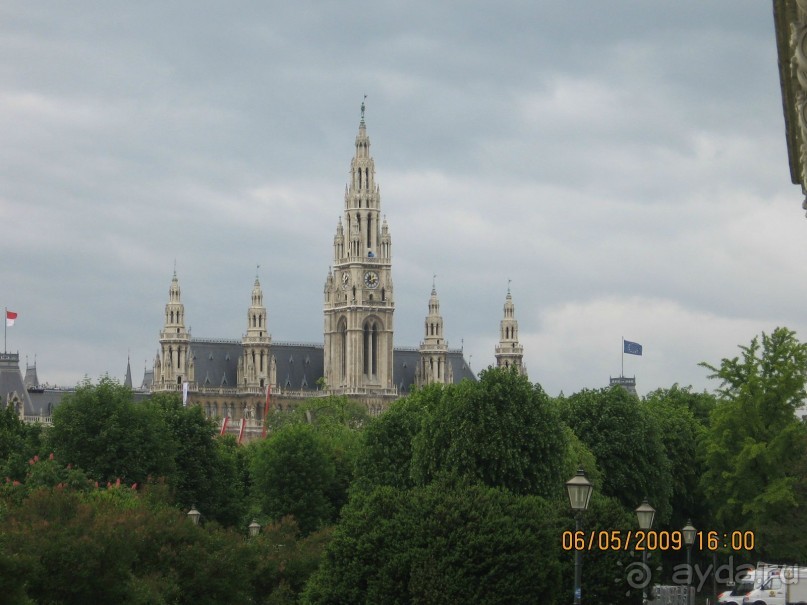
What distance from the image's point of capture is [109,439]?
304 ft

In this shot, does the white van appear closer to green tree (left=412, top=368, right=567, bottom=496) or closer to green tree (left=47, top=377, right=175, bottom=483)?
green tree (left=412, top=368, right=567, bottom=496)

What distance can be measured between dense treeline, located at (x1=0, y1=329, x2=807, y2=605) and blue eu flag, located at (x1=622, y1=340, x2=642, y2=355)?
3398 centimetres

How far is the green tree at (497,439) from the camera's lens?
251ft

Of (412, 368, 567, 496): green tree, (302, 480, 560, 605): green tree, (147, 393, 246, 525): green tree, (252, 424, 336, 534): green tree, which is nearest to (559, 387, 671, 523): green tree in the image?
(252, 424, 336, 534): green tree

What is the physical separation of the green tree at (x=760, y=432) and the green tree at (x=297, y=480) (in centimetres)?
2125

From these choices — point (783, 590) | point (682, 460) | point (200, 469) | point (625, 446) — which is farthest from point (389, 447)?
point (783, 590)

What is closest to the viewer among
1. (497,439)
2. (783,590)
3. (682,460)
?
(783,590)

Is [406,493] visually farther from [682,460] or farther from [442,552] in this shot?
[682,460]

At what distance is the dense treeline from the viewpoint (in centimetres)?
5944

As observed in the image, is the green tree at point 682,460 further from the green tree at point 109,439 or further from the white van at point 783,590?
the white van at point 783,590

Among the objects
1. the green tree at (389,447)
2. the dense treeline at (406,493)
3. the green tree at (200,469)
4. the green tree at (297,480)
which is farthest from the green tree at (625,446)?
the green tree at (200,469)

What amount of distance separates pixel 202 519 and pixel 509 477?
24622 millimetres

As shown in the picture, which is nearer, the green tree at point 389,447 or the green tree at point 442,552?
the green tree at point 442,552

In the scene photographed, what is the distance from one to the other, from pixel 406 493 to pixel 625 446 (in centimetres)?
3532
